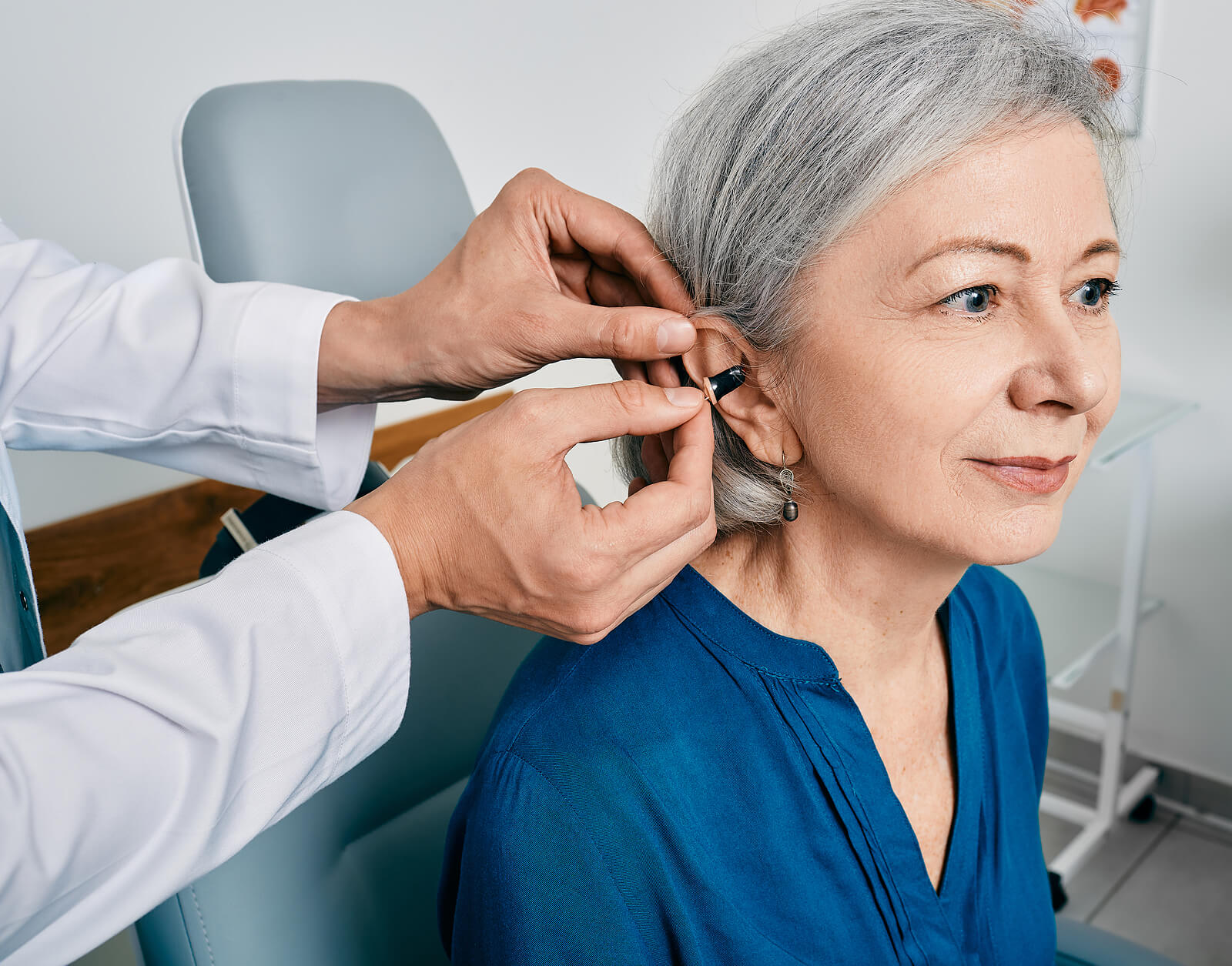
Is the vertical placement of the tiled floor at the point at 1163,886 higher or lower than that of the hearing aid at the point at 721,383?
lower

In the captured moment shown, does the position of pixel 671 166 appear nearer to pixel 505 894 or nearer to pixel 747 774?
pixel 747 774

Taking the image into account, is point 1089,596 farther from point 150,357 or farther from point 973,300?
point 150,357

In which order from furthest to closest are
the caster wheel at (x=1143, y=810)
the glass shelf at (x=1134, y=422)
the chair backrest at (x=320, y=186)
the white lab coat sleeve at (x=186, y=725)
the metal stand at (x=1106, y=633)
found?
1. the caster wheel at (x=1143, y=810)
2. the metal stand at (x=1106, y=633)
3. the glass shelf at (x=1134, y=422)
4. the chair backrest at (x=320, y=186)
5. the white lab coat sleeve at (x=186, y=725)

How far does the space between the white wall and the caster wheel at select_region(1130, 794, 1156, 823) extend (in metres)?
0.12

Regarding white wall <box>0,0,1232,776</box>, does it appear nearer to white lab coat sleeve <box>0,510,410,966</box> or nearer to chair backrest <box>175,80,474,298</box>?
chair backrest <box>175,80,474,298</box>

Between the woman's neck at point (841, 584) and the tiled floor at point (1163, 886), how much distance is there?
1.54 m

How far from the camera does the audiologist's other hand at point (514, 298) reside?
3.08 ft

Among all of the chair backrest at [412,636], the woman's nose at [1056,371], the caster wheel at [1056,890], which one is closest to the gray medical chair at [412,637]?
the chair backrest at [412,636]

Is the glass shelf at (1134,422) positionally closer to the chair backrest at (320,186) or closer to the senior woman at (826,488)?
the senior woman at (826,488)

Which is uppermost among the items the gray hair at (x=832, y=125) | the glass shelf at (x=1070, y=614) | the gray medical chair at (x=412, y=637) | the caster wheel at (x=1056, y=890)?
the gray hair at (x=832, y=125)

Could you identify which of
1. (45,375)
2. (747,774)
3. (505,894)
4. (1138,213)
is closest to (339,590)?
(505,894)

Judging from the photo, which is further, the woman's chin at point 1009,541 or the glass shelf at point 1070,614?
the glass shelf at point 1070,614

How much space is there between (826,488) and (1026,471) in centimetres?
18

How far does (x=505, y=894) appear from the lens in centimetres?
83
